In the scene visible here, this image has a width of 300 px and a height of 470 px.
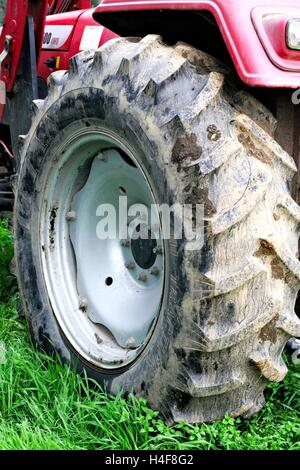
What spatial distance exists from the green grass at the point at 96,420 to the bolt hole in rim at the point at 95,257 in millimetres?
156

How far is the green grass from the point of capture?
247cm

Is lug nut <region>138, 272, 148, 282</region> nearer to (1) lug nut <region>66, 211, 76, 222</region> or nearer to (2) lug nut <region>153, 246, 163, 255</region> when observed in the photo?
(2) lug nut <region>153, 246, 163, 255</region>

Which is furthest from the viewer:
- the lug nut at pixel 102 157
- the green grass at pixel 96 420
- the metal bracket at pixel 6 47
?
the metal bracket at pixel 6 47

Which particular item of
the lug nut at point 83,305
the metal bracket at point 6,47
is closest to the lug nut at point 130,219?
the lug nut at point 83,305

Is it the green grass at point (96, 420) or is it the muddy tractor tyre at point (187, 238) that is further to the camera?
the green grass at point (96, 420)

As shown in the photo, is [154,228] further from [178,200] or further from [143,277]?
[178,200]

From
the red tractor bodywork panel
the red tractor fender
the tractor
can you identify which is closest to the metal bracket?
the red tractor bodywork panel

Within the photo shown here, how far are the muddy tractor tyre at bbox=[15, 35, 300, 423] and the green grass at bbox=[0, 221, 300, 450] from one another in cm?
6

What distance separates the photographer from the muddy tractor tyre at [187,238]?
2.31m

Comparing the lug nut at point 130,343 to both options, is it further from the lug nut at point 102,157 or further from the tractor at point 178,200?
the lug nut at point 102,157

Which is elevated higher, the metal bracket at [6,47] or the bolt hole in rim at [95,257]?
the metal bracket at [6,47]

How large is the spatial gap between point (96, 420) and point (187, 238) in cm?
72

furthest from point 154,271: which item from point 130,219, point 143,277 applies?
point 130,219

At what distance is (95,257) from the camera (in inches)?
122
